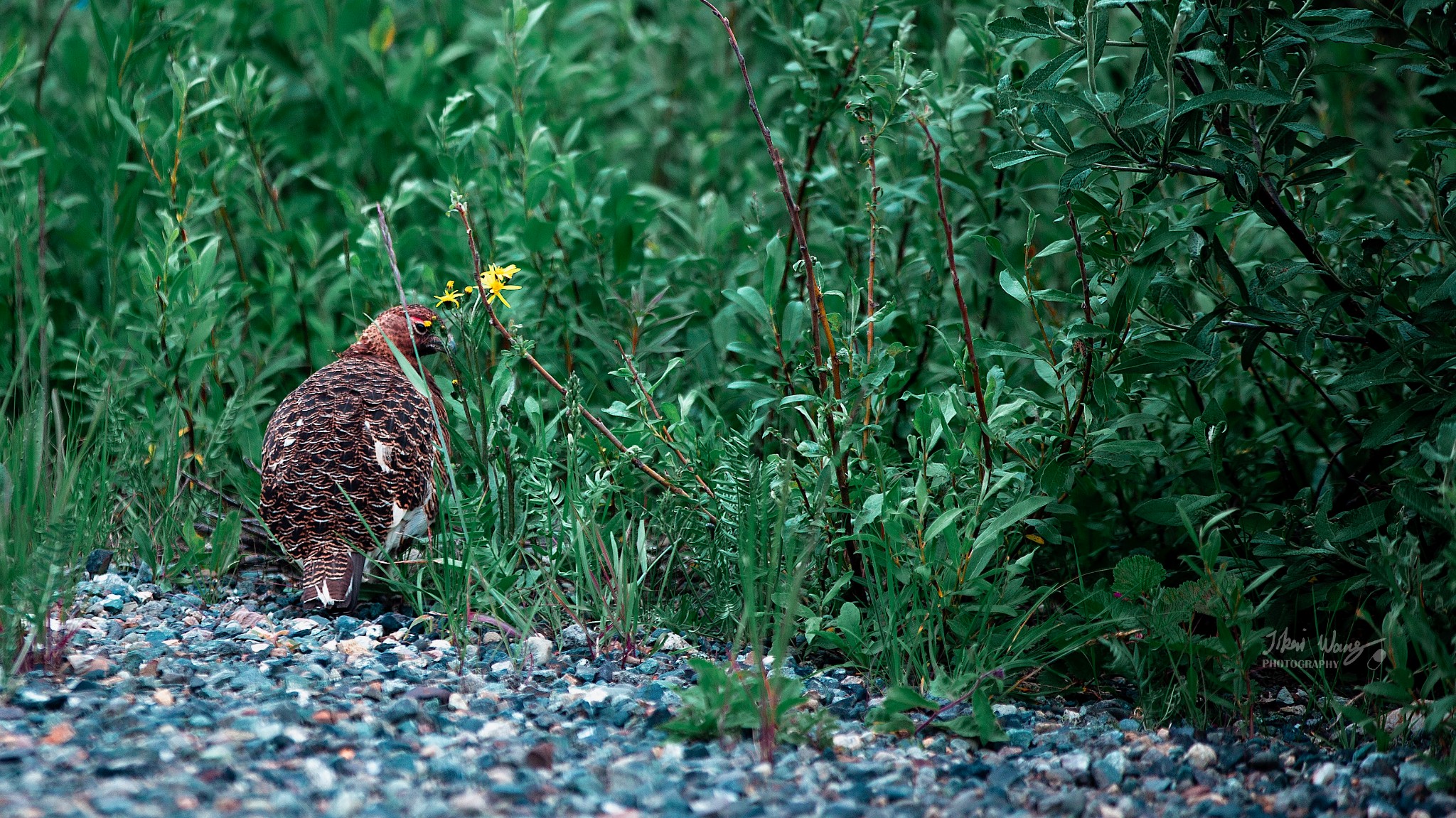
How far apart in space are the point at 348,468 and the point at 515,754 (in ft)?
5.12

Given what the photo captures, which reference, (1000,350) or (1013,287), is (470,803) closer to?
(1000,350)

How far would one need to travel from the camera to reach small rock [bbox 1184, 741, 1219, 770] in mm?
2602

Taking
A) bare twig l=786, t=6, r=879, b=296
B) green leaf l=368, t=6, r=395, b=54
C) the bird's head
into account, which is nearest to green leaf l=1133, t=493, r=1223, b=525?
bare twig l=786, t=6, r=879, b=296

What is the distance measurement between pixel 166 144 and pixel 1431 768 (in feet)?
14.1

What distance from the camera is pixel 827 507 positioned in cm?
313

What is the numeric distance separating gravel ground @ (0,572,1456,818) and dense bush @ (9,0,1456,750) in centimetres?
15

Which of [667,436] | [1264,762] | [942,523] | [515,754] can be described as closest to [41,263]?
[667,436]

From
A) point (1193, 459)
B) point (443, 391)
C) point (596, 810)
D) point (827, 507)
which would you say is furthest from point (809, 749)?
point (443, 391)

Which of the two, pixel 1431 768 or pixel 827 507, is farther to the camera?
pixel 827 507

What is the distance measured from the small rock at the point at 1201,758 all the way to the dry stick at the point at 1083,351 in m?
0.79

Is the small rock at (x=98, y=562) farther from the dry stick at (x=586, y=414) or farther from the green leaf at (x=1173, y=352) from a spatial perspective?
the green leaf at (x=1173, y=352)

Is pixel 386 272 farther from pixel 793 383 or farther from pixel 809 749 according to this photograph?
pixel 809 749

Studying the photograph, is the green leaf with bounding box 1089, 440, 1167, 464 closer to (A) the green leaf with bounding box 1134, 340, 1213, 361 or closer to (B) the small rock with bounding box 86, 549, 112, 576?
(A) the green leaf with bounding box 1134, 340, 1213, 361

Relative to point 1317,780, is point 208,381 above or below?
above
